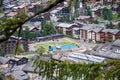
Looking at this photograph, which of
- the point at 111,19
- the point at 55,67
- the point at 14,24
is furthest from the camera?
the point at 111,19

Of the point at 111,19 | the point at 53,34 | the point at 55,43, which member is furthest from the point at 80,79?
the point at 111,19

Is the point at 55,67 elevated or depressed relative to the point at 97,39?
elevated

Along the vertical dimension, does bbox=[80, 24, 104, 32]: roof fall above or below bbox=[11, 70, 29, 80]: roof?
below

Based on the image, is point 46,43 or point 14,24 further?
point 46,43

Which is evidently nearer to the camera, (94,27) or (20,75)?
(20,75)

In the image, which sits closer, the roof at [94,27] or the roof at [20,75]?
the roof at [20,75]

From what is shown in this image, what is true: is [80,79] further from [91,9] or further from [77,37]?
[91,9]

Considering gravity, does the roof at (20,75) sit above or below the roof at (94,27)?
above

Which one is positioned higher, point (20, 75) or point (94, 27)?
point (20, 75)

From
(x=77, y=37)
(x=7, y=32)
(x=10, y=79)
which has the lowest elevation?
(x=77, y=37)

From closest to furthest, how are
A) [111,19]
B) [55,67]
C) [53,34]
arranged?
[55,67] < [53,34] < [111,19]

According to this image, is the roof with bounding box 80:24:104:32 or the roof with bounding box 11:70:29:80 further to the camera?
the roof with bounding box 80:24:104:32
